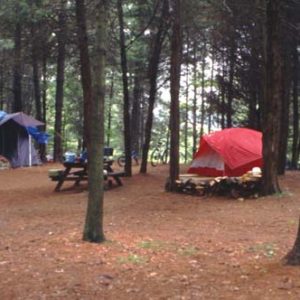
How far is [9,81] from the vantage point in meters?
37.2

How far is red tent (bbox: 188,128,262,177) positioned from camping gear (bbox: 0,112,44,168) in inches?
460

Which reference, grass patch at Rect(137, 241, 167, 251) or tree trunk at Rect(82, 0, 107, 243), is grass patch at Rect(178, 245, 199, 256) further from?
tree trunk at Rect(82, 0, 107, 243)

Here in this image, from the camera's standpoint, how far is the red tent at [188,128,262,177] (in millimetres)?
15758

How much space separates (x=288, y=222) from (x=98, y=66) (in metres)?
4.48

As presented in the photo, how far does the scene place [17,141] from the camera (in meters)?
26.3

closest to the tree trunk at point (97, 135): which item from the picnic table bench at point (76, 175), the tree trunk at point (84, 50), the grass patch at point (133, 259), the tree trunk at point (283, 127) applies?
the grass patch at point (133, 259)

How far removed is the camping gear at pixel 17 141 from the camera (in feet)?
86.0

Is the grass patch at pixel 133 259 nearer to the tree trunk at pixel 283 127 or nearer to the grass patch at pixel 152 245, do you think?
the grass patch at pixel 152 245

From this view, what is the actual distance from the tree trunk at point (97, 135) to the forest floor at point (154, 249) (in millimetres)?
291

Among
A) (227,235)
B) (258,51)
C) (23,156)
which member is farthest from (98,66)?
(23,156)

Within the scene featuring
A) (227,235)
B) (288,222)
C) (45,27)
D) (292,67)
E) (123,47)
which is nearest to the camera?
(227,235)

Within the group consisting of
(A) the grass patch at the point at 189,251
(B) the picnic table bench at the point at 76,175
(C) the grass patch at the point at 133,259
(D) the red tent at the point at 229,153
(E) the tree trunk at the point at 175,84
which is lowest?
(A) the grass patch at the point at 189,251

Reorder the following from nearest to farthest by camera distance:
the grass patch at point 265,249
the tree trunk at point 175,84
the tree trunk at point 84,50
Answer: the grass patch at point 265,249
the tree trunk at point 84,50
the tree trunk at point 175,84

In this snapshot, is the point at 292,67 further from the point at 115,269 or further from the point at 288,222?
the point at 115,269
